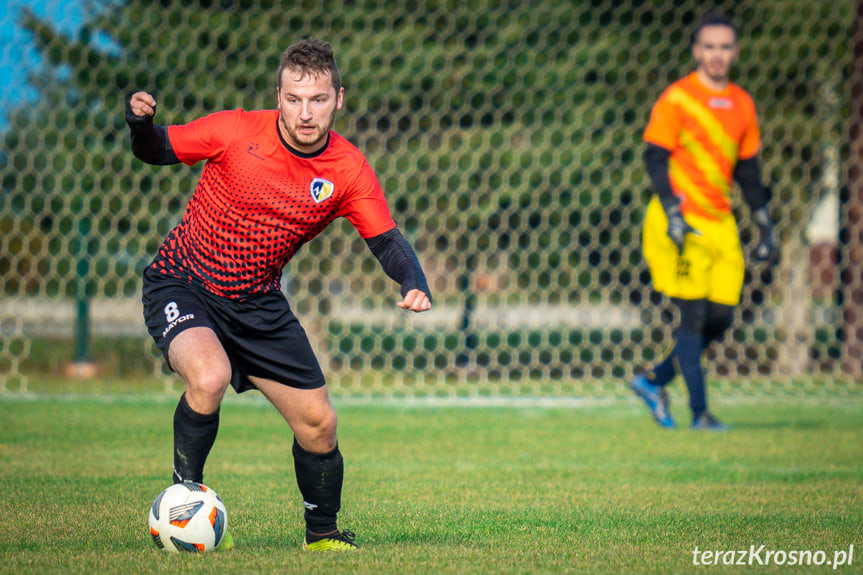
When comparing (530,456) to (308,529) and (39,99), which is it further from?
(39,99)

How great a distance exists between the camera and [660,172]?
562 centimetres

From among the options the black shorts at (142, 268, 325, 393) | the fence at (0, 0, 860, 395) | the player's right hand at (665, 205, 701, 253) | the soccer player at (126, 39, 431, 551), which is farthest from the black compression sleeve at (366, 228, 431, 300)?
the fence at (0, 0, 860, 395)

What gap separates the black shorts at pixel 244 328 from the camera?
303cm

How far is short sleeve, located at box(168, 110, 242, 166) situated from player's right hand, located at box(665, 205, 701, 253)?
2938mm

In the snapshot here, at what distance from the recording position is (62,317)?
9484 mm

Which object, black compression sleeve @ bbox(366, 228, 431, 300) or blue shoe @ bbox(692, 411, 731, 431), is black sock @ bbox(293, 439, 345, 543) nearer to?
black compression sleeve @ bbox(366, 228, 431, 300)

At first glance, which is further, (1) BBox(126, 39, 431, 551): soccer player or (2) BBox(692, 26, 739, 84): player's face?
(2) BBox(692, 26, 739, 84): player's face

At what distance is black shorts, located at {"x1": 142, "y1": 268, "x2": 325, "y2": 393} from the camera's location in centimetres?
303

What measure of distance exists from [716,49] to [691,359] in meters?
1.79

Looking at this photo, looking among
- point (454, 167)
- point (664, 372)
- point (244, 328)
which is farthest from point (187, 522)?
point (454, 167)

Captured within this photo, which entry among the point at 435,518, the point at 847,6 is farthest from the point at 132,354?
the point at 847,6

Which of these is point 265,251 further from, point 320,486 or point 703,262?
point 703,262

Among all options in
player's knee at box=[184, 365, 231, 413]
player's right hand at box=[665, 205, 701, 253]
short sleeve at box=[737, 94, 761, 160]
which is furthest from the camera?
short sleeve at box=[737, 94, 761, 160]

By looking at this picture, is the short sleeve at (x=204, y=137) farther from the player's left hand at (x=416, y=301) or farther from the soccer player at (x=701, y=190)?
the soccer player at (x=701, y=190)
